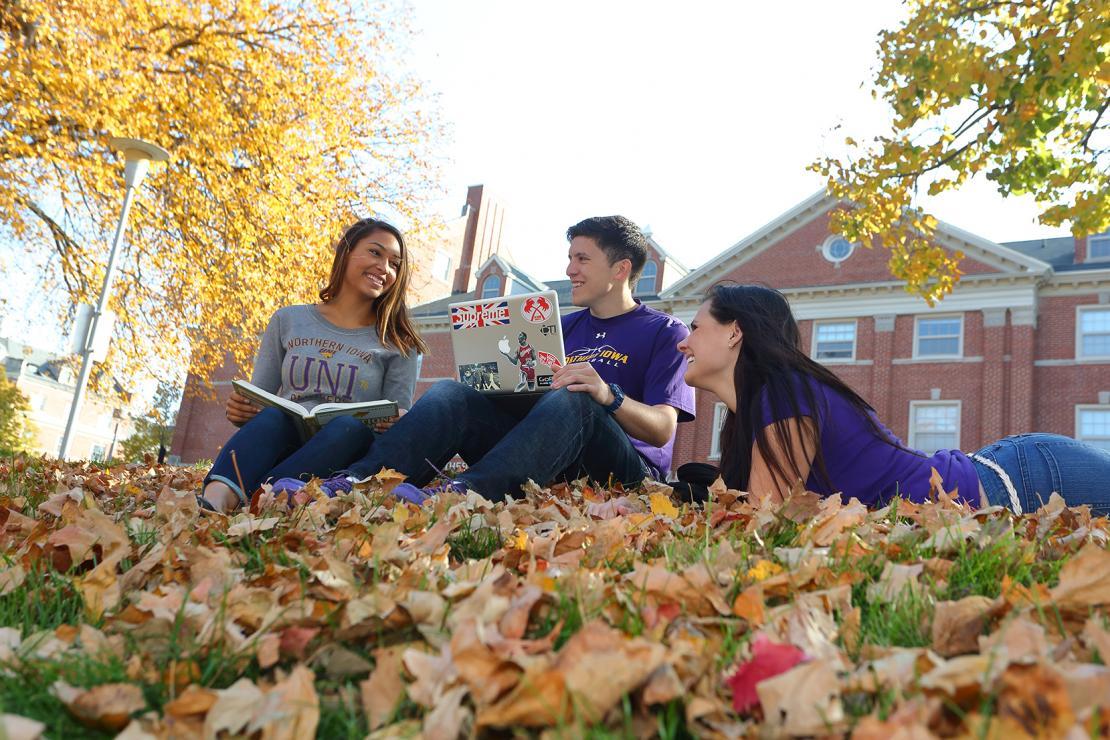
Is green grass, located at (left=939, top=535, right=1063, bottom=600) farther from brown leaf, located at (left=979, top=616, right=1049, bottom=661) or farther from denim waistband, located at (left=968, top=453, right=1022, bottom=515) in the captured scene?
denim waistband, located at (left=968, top=453, right=1022, bottom=515)

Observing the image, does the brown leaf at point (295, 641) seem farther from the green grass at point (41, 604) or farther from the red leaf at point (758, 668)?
the red leaf at point (758, 668)

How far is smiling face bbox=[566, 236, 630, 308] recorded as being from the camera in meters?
4.73

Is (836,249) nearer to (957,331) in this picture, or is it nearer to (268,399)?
(957,331)

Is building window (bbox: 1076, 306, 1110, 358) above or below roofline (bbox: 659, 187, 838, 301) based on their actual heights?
below

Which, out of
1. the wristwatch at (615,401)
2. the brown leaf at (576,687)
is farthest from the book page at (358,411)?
the brown leaf at (576,687)

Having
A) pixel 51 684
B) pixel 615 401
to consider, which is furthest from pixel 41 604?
pixel 615 401

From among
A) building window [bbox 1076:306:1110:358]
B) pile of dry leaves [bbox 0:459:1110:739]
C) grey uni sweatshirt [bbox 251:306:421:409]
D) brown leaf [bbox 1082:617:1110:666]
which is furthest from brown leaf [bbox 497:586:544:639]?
building window [bbox 1076:306:1110:358]

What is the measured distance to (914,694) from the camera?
3.49 feet

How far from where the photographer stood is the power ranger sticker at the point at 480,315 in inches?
147

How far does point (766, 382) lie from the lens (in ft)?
10.3

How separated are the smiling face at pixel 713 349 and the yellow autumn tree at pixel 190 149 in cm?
821

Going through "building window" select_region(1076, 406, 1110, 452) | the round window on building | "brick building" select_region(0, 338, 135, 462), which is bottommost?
"brick building" select_region(0, 338, 135, 462)

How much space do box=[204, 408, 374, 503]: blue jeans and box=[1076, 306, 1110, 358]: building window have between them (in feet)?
70.8

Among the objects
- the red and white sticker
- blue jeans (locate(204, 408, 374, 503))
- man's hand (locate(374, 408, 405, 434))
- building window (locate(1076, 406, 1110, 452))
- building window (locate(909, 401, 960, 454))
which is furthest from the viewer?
building window (locate(909, 401, 960, 454))
